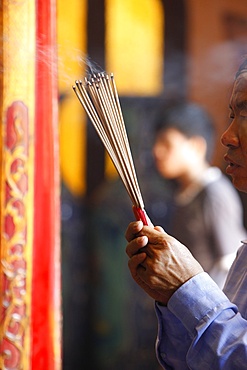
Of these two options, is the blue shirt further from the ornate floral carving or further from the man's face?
the ornate floral carving

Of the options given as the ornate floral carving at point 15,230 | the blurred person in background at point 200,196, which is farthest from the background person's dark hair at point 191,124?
the ornate floral carving at point 15,230

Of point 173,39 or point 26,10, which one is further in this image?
point 173,39

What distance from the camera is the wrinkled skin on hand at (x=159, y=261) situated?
4.18 feet

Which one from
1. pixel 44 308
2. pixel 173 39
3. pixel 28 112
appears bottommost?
pixel 44 308

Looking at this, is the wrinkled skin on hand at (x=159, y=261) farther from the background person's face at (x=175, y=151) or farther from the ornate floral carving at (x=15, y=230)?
the background person's face at (x=175, y=151)

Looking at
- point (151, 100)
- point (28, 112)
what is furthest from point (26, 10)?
point (151, 100)

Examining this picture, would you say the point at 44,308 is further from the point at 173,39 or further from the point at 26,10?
the point at 173,39

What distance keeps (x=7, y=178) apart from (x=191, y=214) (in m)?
1.65

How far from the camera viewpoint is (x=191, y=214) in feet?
10.9

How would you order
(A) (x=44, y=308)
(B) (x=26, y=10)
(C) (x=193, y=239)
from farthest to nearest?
1. (C) (x=193, y=239)
2. (A) (x=44, y=308)
3. (B) (x=26, y=10)

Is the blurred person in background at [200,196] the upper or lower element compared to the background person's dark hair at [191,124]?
lower

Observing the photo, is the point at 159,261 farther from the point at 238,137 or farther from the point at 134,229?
the point at 238,137

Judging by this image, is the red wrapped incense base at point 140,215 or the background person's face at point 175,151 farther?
the background person's face at point 175,151


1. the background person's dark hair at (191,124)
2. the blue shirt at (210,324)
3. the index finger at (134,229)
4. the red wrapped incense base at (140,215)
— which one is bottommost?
the blue shirt at (210,324)
